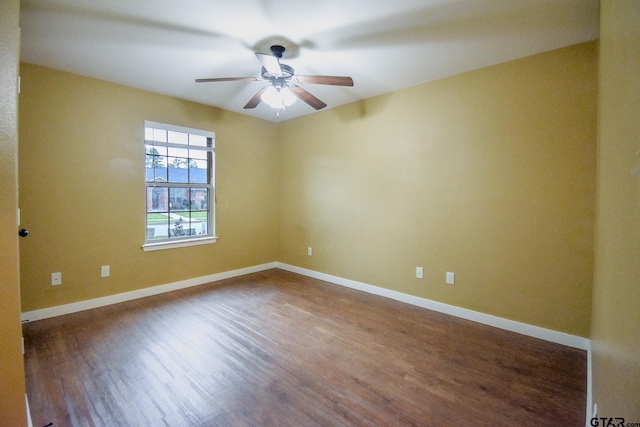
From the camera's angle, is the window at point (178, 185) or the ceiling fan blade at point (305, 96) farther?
the window at point (178, 185)

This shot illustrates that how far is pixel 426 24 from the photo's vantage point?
203 cm

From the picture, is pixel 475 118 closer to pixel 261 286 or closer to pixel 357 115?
pixel 357 115

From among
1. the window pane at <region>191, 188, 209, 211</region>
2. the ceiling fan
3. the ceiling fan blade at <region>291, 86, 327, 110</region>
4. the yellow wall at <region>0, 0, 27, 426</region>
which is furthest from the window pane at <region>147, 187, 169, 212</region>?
the yellow wall at <region>0, 0, 27, 426</region>

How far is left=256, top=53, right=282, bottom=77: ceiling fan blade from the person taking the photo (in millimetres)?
2020

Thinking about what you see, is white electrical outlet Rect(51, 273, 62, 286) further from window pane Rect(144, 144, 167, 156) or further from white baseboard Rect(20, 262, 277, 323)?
window pane Rect(144, 144, 167, 156)

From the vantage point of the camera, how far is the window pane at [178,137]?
11.8 feet

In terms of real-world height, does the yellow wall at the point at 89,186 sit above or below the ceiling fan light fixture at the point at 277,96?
below

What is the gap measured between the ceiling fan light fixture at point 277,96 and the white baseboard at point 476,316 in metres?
2.50

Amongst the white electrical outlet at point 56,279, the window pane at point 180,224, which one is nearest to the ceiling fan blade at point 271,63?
the window pane at point 180,224

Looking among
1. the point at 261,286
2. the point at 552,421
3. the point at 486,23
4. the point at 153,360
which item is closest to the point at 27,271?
the point at 153,360

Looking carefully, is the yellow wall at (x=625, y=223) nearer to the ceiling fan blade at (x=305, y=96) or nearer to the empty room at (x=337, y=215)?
the empty room at (x=337, y=215)

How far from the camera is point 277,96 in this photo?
8.54 feet

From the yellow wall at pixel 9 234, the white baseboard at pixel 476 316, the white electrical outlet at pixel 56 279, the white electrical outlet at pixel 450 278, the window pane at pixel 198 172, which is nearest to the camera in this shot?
the yellow wall at pixel 9 234

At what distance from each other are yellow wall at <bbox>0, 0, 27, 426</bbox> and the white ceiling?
0.98m
